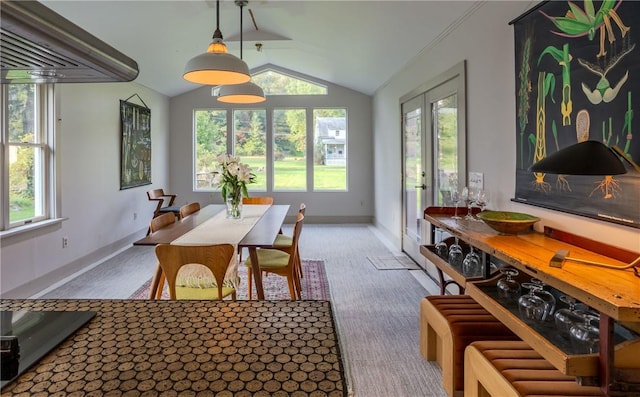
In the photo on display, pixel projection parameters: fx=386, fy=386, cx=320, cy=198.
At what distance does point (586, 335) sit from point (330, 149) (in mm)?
6519

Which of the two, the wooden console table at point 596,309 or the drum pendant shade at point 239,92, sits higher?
the drum pendant shade at point 239,92

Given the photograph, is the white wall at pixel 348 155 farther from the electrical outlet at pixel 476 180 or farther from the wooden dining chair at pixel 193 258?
the wooden dining chair at pixel 193 258

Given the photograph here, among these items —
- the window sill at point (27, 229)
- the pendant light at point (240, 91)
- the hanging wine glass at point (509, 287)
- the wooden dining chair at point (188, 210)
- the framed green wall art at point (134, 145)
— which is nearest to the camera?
the hanging wine glass at point (509, 287)

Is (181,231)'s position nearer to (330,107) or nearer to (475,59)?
(475,59)

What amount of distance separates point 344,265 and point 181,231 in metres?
2.19

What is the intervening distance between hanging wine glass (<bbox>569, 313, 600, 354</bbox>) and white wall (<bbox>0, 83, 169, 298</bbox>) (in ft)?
13.0

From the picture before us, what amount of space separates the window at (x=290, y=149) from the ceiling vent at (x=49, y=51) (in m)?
6.74

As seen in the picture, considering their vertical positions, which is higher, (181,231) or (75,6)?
(75,6)

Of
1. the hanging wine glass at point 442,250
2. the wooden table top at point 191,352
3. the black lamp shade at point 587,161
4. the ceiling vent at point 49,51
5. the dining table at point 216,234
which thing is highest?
the ceiling vent at point 49,51

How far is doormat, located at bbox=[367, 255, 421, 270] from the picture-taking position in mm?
4504

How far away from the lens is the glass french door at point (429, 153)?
3426 mm

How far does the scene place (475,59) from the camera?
3021 millimetres

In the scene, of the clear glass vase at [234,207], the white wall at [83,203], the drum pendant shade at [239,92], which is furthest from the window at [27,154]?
Result: the clear glass vase at [234,207]

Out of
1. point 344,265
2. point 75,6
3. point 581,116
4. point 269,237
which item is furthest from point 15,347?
point 344,265
